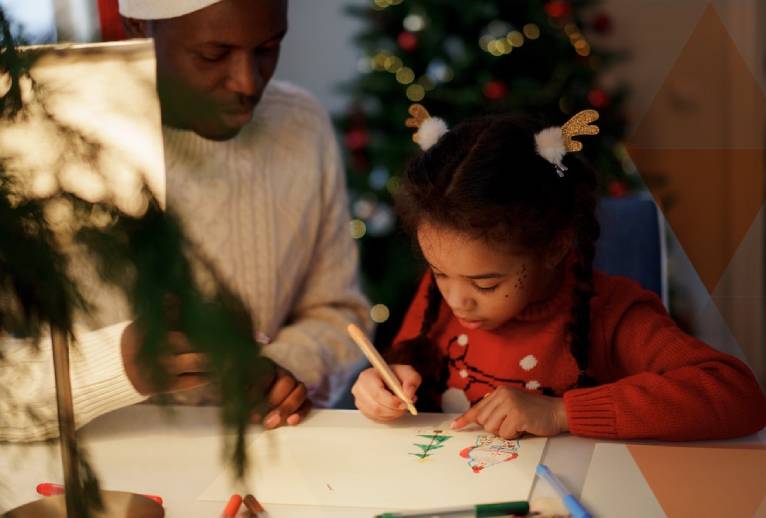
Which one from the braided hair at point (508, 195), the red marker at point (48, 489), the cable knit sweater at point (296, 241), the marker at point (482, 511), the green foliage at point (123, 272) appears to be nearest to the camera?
the green foliage at point (123, 272)

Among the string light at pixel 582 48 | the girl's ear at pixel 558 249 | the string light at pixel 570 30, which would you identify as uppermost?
the string light at pixel 570 30

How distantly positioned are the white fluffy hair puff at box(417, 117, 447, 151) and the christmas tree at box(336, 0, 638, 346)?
1369 millimetres

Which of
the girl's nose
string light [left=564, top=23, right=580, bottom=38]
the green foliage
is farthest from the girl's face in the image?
string light [left=564, top=23, right=580, bottom=38]

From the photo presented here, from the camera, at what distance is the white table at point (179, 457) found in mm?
823

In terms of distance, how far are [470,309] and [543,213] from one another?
17 centimetres

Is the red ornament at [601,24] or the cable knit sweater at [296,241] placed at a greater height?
the red ornament at [601,24]

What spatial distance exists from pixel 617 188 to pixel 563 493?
2.05 metres

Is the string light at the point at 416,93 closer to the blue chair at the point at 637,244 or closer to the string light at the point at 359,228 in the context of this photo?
the string light at the point at 359,228

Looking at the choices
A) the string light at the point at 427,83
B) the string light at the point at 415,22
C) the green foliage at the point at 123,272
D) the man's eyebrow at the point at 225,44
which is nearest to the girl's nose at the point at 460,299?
the man's eyebrow at the point at 225,44

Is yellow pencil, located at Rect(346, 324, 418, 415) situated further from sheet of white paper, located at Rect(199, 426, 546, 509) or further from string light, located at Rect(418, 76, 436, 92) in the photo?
string light, located at Rect(418, 76, 436, 92)

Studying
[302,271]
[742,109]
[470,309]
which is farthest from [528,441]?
[742,109]

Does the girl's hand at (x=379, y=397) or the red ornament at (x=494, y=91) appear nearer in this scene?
the girl's hand at (x=379, y=397)

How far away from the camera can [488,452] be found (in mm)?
948

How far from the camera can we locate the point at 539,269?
1.16 metres
